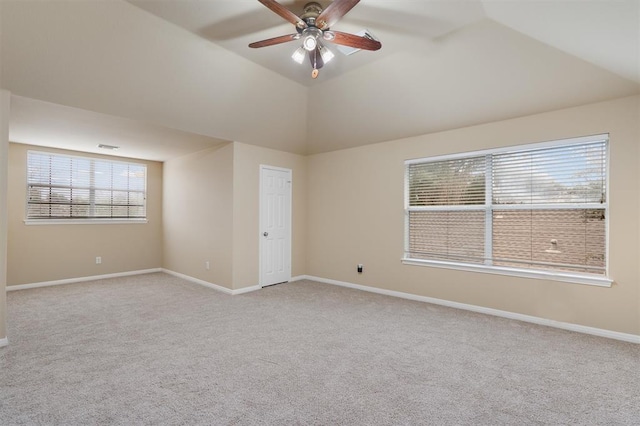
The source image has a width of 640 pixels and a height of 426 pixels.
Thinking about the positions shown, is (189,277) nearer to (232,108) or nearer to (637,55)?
(232,108)

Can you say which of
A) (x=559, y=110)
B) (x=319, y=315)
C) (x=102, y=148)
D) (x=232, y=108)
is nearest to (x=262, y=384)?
(x=319, y=315)

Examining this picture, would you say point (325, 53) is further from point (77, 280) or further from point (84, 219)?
point (77, 280)

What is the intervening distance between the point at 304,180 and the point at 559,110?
3.98m

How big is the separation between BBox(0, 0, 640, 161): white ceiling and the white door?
1118mm

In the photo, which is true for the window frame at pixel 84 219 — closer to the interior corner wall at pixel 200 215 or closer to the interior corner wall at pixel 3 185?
the interior corner wall at pixel 200 215

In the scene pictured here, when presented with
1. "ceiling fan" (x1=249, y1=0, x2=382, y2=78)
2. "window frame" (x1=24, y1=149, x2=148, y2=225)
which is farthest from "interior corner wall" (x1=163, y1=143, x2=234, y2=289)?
"ceiling fan" (x1=249, y1=0, x2=382, y2=78)

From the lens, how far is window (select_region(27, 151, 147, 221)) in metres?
5.09

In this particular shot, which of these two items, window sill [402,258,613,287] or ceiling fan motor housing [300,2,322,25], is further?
window sill [402,258,613,287]

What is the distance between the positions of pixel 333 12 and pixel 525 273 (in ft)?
11.4

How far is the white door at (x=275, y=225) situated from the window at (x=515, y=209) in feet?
7.22

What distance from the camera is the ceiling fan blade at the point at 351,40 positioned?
7.90 ft

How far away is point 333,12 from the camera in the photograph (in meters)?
2.16

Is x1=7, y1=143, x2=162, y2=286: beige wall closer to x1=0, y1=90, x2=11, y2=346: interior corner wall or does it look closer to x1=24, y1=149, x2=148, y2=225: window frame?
x1=24, y1=149, x2=148, y2=225: window frame

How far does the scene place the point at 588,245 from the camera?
3.31m
